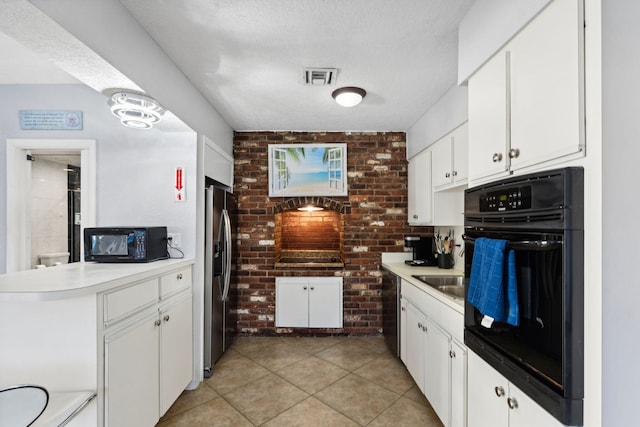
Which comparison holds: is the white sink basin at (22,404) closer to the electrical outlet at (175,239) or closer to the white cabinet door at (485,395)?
the electrical outlet at (175,239)

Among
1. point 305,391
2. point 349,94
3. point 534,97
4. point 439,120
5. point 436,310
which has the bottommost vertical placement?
point 305,391

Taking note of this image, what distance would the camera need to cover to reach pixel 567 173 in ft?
3.06

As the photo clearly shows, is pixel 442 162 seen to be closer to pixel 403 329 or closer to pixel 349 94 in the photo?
pixel 349 94

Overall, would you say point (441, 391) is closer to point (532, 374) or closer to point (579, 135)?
point (532, 374)

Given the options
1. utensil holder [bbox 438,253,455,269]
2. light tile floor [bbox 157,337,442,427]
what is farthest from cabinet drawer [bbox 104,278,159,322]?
utensil holder [bbox 438,253,455,269]

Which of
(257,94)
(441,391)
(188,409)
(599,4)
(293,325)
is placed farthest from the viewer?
(293,325)

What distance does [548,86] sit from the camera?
1.03 meters

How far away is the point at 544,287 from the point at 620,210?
33 centimetres

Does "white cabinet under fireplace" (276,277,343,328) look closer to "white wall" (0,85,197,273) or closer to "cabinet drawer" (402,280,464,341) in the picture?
"cabinet drawer" (402,280,464,341)

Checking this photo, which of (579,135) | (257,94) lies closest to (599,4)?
(579,135)

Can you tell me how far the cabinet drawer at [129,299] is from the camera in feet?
4.76

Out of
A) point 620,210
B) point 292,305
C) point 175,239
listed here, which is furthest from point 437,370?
point 175,239

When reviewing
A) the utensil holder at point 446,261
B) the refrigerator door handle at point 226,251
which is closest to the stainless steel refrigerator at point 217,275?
the refrigerator door handle at point 226,251

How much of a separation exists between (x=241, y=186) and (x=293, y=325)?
1713mm
